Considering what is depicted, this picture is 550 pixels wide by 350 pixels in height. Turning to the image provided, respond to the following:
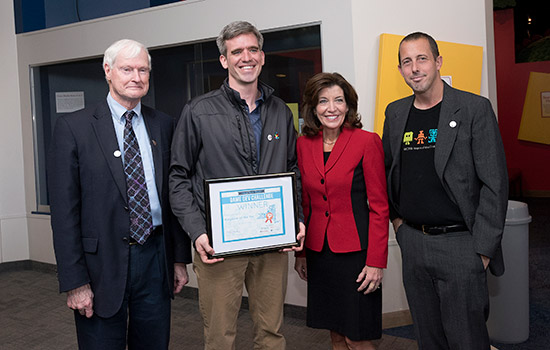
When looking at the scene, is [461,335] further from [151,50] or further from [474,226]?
[151,50]

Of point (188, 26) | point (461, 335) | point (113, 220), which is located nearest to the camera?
point (113, 220)

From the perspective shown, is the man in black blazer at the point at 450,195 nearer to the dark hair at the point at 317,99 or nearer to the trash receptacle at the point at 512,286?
the dark hair at the point at 317,99

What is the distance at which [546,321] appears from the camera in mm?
3785

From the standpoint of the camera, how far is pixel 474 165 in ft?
7.39

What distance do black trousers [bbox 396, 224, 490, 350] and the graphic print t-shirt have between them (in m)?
0.09

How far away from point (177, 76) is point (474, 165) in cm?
321

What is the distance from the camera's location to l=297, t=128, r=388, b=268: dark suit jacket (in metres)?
2.34

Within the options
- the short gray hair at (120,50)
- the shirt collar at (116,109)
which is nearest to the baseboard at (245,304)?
the shirt collar at (116,109)

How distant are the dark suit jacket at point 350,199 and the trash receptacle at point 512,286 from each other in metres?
1.41

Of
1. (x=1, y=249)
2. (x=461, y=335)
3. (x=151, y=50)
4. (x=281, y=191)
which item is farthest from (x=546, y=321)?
(x=1, y=249)

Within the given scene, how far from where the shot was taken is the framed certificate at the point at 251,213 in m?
2.15

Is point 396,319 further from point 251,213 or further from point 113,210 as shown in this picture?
point 113,210

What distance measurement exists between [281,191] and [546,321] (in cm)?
270

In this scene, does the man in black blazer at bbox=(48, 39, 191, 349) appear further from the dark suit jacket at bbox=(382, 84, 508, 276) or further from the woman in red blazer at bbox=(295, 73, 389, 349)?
the dark suit jacket at bbox=(382, 84, 508, 276)
